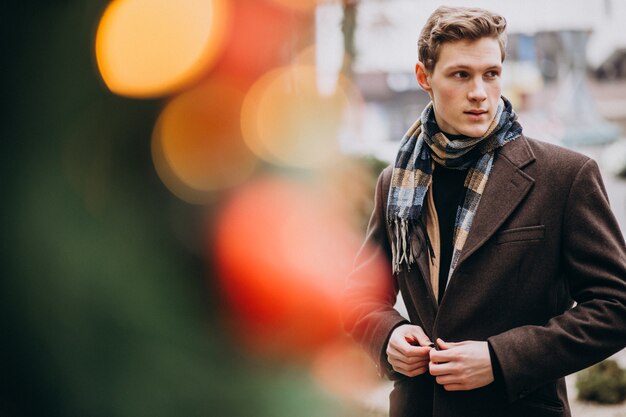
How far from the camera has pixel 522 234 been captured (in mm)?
1825

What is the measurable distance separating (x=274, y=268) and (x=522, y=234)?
2.05 meters

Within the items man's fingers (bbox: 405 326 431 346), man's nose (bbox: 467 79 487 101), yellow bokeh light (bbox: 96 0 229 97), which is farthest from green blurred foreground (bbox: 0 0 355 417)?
man's nose (bbox: 467 79 487 101)

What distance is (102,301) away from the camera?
2867 millimetres

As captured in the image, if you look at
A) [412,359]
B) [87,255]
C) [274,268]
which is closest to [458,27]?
[412,359]

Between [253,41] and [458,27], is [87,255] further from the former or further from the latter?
[458,27]

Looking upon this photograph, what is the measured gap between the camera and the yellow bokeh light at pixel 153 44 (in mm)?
2895

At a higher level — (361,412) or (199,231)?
(199,231)

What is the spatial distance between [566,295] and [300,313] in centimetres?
221

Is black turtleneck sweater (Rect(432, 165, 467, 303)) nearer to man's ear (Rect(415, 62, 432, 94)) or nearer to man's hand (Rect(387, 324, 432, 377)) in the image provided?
man's hand (Rect(387, 324, 432, 377))

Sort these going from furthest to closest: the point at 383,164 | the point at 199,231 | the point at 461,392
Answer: the point at 383,164, the point at 199,231, the point at 461,392

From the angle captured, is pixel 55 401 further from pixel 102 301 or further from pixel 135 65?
pixel 135 65

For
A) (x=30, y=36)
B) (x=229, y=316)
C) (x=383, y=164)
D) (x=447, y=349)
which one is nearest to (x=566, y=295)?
(x=447, y=349)

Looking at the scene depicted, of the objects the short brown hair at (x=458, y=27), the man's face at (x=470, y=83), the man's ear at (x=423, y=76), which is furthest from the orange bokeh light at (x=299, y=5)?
the man's face at (x=470, y=83)

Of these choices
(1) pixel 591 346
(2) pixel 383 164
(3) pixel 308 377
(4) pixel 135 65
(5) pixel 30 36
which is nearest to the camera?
(1) pixel 591 346
